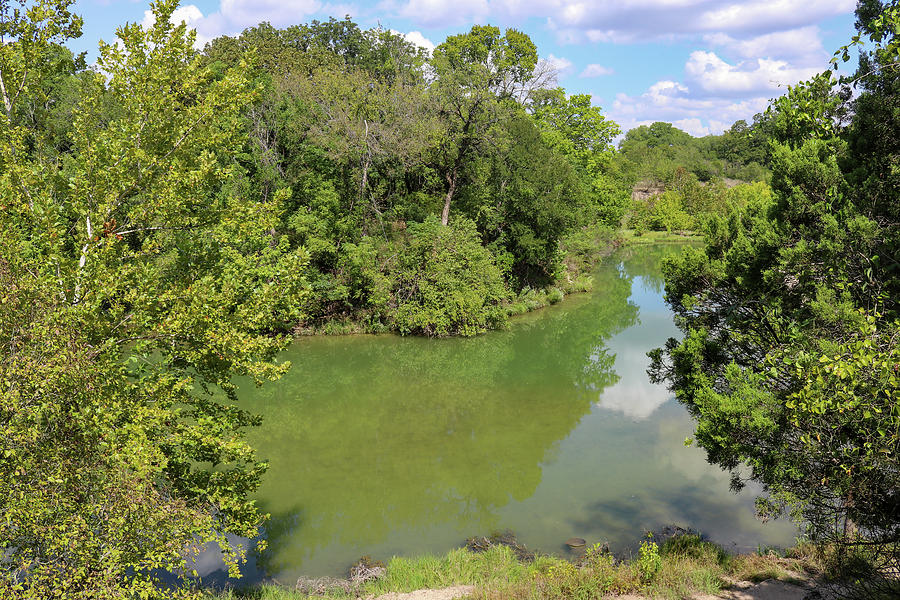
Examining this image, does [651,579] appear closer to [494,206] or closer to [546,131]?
[494,206]

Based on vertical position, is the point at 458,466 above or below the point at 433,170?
below

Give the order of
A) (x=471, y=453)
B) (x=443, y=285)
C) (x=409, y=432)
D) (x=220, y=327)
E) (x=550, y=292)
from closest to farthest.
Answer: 1. (x=220, y=327)
2. (x=471, y=453)
3. (x=409, y=432)
4. (x=443, y=285)
5. (x=550, y=292)

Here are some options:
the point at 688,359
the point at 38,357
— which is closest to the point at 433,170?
the point at 688,359

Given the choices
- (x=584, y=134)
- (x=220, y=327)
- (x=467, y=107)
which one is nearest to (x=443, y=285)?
(x=467, y=107)

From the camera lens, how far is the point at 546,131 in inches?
1682

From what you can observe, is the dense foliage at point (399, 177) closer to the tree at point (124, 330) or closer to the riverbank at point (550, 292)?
the riverbank at point (550, 292)

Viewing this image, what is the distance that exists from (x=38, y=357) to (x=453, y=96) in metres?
24.8

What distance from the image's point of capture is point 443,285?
2648 cm

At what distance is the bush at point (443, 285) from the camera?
1041 inches

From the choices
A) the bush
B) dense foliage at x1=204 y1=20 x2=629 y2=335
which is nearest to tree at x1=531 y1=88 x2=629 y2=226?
dense foliage at x1=204 y1=20 x2=629 y2=335

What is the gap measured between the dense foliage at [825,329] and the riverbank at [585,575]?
144cm

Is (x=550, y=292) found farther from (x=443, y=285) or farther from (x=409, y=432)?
(x=409, y=432)

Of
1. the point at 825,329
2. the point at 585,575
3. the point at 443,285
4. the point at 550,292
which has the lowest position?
the point at 585,575

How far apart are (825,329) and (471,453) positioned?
1048 centimetres
